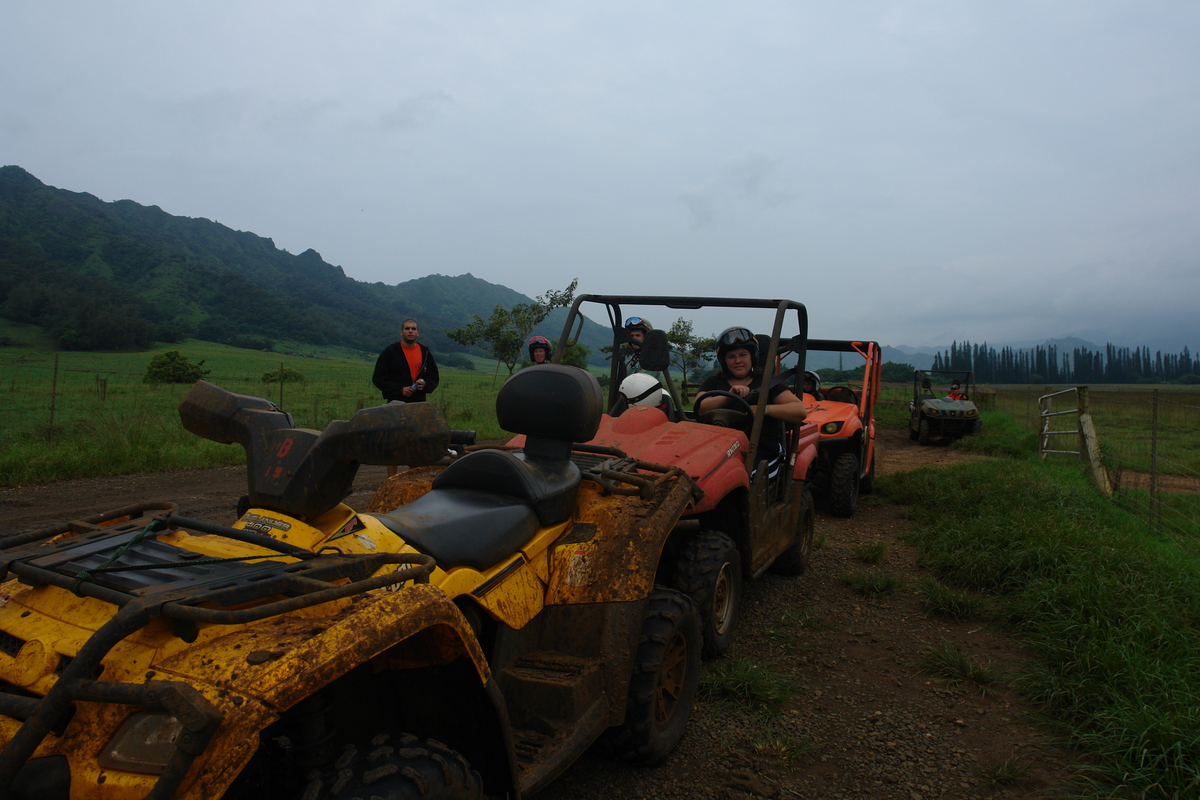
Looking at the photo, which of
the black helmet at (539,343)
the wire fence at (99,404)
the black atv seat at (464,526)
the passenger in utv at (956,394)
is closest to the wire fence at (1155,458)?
the passenger in utv at (956,394)

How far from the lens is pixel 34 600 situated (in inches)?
58.1

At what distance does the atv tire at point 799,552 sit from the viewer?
16.7 feet

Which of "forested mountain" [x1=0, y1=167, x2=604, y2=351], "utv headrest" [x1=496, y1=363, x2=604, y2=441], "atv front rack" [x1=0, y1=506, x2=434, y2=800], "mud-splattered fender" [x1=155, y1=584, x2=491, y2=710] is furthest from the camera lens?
"forested mountain" [x1=0, y1=167, x2=604, y2=351]

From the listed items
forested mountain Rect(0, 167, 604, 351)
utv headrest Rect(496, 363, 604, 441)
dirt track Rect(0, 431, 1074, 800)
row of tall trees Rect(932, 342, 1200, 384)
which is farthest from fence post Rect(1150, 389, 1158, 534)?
row of tall trees Rect(932, 342, 1200, 384)

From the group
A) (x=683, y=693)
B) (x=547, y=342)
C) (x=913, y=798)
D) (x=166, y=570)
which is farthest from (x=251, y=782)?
(x=547, y=342)

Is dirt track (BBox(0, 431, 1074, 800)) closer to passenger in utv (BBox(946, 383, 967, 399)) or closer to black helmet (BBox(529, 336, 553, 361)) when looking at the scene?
black helmet (BBox(529, 336, 553, 361))

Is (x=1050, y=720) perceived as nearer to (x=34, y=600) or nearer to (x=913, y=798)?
(x=913, y=798)

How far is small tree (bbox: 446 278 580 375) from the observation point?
22156 mm

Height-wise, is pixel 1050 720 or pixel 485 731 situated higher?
pixel 485 731

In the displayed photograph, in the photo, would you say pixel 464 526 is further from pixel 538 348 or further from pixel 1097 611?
pixel 538 348

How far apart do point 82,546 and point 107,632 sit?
0.55m

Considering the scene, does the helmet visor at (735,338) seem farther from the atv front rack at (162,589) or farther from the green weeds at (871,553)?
the atv front rack at (162,589)

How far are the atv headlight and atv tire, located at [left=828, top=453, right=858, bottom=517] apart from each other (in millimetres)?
6899

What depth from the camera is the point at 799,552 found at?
16.8ft
